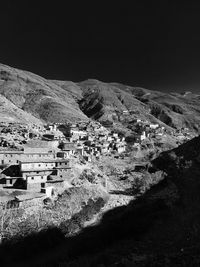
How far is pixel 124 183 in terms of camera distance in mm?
49906

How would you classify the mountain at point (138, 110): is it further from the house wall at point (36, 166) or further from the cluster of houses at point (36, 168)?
the house wall at point (36, 166)

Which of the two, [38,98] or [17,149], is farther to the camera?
[38,98]

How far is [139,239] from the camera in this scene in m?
28.7

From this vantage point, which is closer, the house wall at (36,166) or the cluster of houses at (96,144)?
the house wall at (36,166)

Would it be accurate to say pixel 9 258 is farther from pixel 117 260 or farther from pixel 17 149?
pixel 17 149

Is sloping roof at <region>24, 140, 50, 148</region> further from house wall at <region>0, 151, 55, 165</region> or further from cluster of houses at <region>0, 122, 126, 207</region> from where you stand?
house wall at <region>0, 151, 55, 165</region>

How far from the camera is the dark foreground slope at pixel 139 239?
77.5ft

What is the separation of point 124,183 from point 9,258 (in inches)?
1029

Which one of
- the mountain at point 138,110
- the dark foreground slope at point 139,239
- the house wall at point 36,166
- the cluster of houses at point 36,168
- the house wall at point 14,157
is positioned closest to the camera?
the dark foreground slope at point 139,239

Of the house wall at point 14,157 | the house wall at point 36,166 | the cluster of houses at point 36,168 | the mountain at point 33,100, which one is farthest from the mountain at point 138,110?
the house wall at point 36,166

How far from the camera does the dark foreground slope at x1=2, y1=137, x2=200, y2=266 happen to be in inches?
930

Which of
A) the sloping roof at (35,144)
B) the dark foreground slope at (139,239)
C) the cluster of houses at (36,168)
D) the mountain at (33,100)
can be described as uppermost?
the mountain at (33,100)

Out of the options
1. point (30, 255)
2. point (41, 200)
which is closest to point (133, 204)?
point (41, 200)

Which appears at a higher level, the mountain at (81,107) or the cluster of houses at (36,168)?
the mountain at (81,107)
